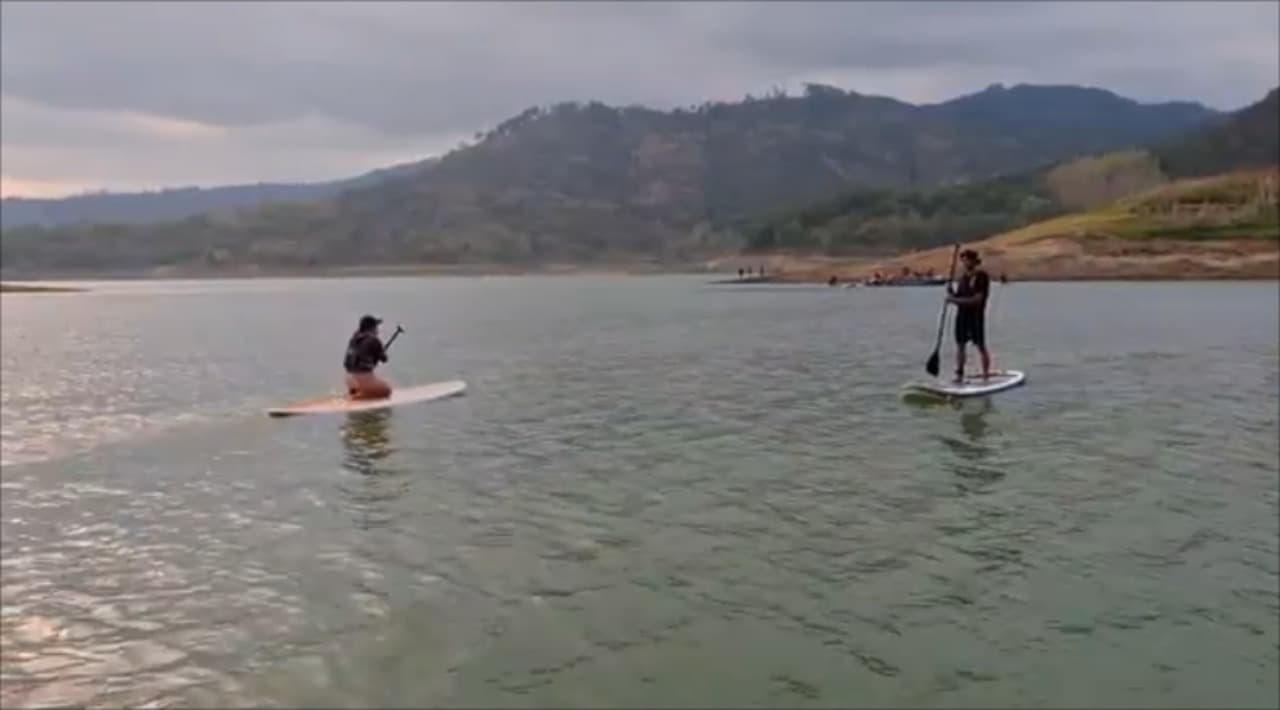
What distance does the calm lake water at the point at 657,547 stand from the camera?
1341 cm

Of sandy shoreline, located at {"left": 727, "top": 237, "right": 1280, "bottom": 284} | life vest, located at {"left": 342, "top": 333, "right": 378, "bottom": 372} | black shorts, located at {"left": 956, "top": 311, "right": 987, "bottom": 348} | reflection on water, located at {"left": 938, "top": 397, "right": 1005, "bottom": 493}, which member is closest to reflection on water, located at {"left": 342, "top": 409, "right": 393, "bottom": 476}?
life vest, located at {"left": 342, "top": 333, "right": 378, "bottom": 372}

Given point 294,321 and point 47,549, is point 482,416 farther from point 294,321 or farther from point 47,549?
point 294,321

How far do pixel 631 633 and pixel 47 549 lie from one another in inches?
412

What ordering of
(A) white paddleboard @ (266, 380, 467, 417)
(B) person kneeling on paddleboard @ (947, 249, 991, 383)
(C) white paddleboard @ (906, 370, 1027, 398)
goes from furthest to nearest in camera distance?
1. (A) white paddleboard @ (266, 380, 467, 417)
2. (C) white paddleboard @ (906, 370, 1027, 398)
3. (B) person kneeling on paddleboard @ (947, 249, 991, 383)

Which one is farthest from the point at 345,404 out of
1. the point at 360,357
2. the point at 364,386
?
the point at 360,357

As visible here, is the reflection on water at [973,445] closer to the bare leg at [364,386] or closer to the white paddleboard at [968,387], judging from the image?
the white paddleboard at [968,387]

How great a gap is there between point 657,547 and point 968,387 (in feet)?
62.0

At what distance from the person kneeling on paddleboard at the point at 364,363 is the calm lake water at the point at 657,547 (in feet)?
6.18

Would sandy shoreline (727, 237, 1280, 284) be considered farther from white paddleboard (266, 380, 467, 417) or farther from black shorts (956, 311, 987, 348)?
white paddleboard (266, 380, 467, 417)

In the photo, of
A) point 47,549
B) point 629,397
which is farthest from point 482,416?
point 47,549

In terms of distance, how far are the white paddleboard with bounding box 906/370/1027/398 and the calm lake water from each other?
0.65 m

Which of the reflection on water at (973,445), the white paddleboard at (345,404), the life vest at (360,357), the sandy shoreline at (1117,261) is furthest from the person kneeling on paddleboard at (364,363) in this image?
the sandy shoreline at (1117,261)

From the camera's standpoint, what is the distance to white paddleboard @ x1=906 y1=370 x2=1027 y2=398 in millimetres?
34438

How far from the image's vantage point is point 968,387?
35.0 m
